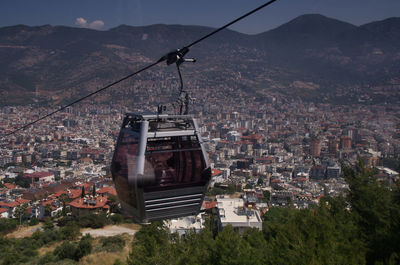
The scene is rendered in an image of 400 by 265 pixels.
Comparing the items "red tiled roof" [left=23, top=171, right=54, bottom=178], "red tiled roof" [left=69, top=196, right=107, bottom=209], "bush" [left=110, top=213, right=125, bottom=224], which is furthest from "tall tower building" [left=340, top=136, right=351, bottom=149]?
"bush" [left=110, top=213, right=125, bottom=224]

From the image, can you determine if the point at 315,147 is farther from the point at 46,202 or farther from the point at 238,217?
the point at 238,217

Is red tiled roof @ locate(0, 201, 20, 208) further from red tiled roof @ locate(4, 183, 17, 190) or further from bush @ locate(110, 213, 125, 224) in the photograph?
bush @ locate(110, 213, 125, 224)

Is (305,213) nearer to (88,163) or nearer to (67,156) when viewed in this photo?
(88,163)

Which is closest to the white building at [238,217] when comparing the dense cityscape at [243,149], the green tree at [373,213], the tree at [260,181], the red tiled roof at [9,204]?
the dense cityscape at [243,149]

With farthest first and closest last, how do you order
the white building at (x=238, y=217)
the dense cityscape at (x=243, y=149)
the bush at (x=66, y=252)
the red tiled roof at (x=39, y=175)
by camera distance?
1. the red tiled roof at (x=39, y=175)
2. the dense cityscape at (x=243, y=149)
3. the white building at (x=238, y=217)
4. the bush at (x=66, y=252)

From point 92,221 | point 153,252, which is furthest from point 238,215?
point 153,252

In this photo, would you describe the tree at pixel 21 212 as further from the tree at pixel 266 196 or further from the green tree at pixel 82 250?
the tree at pixel 266 196
